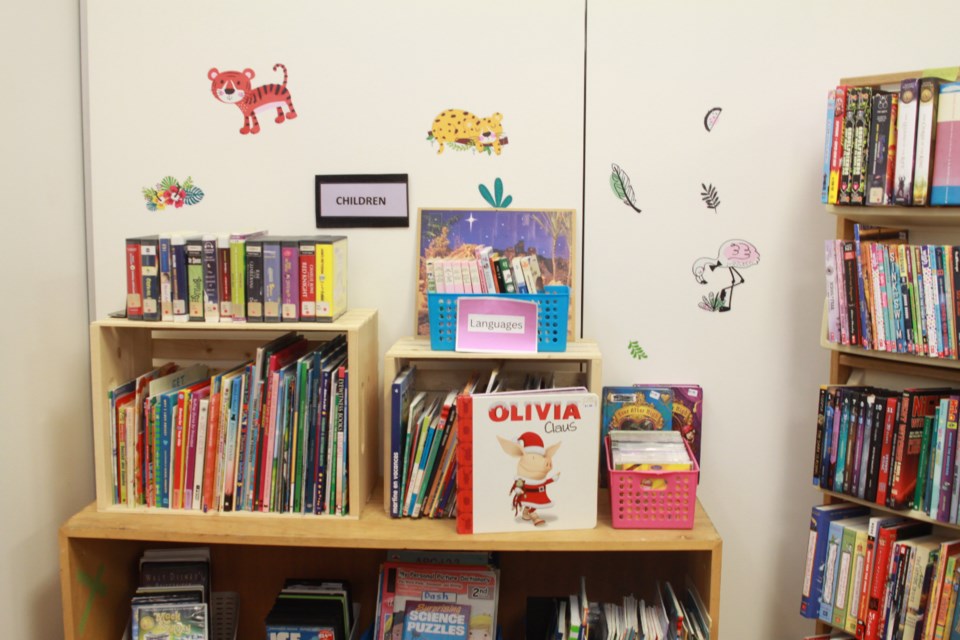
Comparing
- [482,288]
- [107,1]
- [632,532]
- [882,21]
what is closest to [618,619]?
[632,532]

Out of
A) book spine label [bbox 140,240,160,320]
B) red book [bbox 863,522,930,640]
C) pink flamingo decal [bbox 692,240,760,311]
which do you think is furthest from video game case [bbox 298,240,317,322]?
red book [bbox 863,522,930,640]

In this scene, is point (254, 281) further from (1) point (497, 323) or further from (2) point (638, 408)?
(2) point (638, 408)

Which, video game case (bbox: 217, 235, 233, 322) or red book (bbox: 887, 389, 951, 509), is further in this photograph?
video game case (bbox: 217, 235, 233, 322)

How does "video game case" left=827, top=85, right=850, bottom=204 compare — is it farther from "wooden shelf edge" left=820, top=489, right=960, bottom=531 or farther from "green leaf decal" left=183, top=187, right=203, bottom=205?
"green leaf decal" left=183, top=187, right=203, bottom=205

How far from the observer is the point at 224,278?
2.00m

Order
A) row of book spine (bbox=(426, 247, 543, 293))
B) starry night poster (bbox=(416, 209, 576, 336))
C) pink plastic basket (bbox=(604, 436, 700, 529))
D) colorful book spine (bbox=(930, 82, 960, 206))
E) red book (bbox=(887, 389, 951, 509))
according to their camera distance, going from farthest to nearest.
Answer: starry night poster (bbox=(416, 209, 576, 336))
row of book spine (bbox=(426, 247, 543, 293))
pink plastic basket (bbox=(604, 436, 700, 529))
red book (bbox=(887, 389, 951, 509))
colorful book spine (bbox=(930, 82, 960, 206))

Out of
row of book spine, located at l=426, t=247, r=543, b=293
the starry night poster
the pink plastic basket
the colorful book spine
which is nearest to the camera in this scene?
the colorful book spine

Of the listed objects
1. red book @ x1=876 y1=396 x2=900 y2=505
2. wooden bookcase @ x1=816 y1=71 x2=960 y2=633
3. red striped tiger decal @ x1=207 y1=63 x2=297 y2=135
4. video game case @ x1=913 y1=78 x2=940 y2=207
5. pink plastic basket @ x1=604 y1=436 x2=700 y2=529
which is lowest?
pink plastic basket @ x1=604 y1=436 x2=700 y2=529

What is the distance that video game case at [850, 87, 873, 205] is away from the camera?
6.02 feet

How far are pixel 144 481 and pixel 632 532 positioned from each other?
116 centimetres

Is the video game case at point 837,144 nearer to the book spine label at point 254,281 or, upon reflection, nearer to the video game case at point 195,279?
the book spine label at point 254,281

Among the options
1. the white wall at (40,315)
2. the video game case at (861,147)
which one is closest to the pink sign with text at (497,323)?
the video game case at (861,147)

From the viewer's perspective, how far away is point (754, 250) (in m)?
2.19

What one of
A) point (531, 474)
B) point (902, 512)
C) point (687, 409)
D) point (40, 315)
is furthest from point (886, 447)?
point (40, 315)
